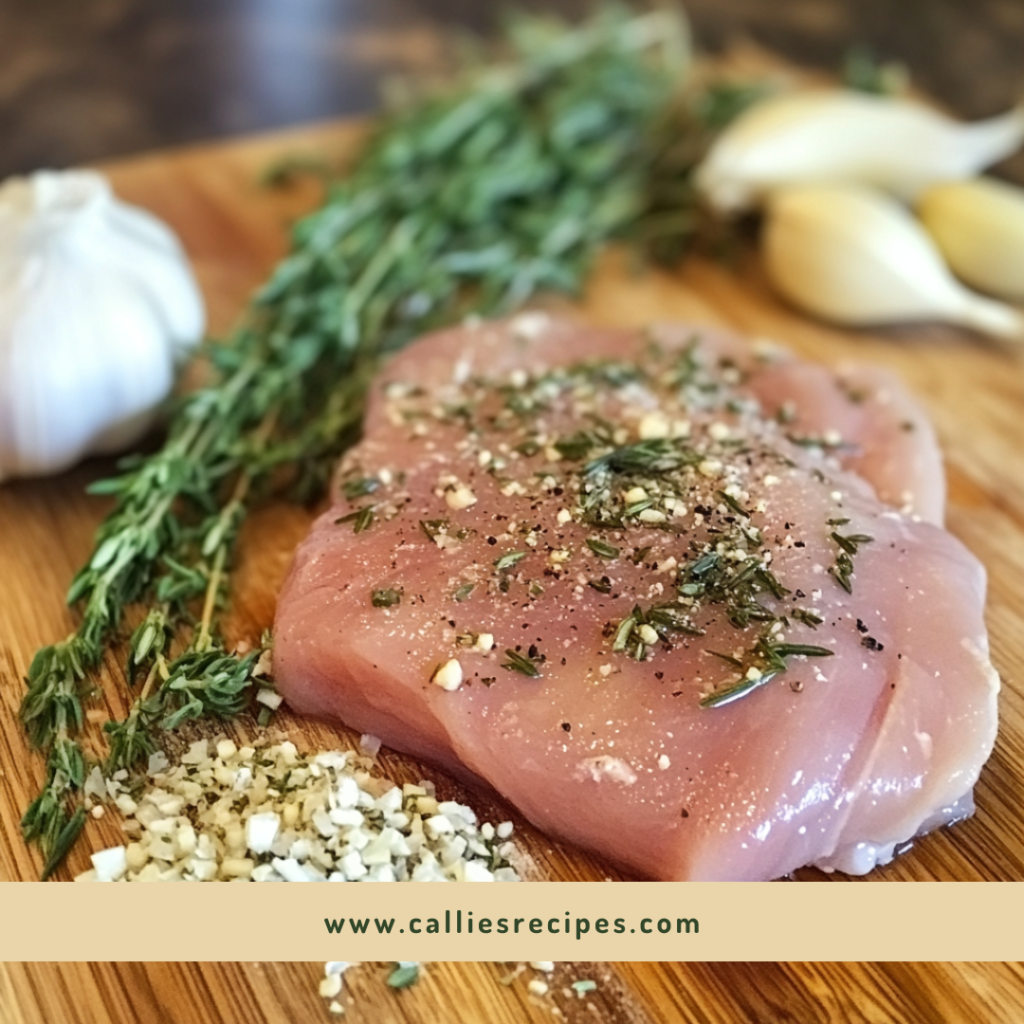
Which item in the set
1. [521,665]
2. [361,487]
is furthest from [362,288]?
[521,665]

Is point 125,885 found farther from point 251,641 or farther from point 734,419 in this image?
point 734,419

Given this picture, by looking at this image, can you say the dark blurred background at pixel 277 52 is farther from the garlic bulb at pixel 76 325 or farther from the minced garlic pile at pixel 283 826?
the minced garlic pile at pixel 283 826

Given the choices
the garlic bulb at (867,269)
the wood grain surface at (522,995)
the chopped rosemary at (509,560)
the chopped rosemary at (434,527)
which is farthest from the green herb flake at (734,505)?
the garlic bulb at (867,269)

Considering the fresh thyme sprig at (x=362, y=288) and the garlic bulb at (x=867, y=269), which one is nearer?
the fresh thyme sprig at (x=362, y=288)

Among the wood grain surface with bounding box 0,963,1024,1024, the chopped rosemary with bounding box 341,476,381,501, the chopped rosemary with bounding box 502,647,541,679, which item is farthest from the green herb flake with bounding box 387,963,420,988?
the chopped rosemary with bounding box 341,476,381,501

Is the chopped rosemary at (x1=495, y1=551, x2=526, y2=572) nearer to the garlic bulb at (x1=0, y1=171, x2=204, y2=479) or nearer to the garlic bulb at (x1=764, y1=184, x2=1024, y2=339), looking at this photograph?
the garlic bulb at (x1=0, y1=171, x2=204, y2=479)
